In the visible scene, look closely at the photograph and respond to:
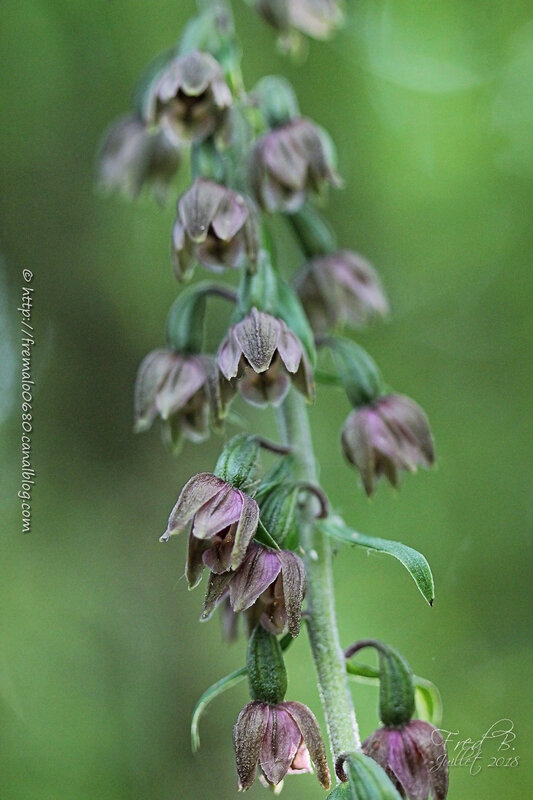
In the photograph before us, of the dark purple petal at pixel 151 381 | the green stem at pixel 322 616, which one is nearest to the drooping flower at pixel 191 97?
the dark purple petal at pixel 151 381

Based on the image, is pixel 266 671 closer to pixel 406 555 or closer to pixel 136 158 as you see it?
pixel 406 555

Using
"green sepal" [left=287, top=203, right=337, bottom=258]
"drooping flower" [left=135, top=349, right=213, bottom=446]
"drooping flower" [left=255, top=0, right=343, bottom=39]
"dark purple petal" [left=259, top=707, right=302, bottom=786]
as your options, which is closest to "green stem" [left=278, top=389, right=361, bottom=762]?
"dark purple petal" [left=259, top=707, right=302, bottom=786]

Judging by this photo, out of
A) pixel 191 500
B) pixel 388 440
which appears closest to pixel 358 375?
pixel 388 440

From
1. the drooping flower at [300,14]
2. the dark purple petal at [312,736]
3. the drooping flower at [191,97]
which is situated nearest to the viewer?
the dark purple petal at [312,736]

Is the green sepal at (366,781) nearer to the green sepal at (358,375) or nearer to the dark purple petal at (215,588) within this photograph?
the dark purple petal at (215,588)

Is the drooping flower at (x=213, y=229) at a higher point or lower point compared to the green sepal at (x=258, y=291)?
higher

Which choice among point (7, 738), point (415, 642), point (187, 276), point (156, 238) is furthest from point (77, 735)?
point (187, 276)
